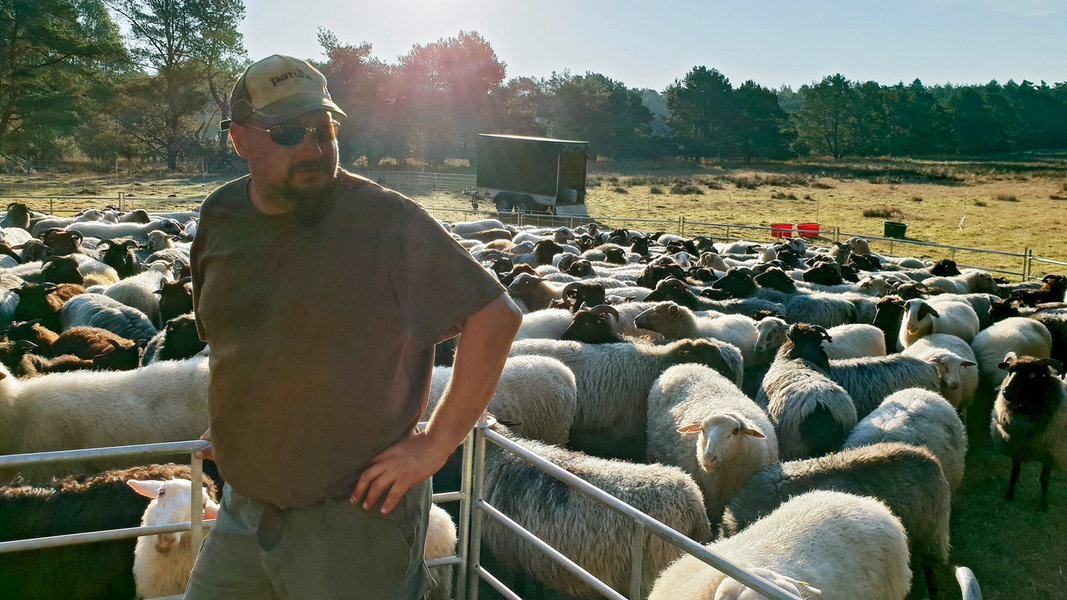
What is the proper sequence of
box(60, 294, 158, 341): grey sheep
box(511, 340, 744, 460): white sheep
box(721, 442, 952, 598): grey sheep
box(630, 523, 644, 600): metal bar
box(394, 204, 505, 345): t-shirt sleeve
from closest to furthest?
box(394, 204, 505, 345): t-shirt sleeve
box(630, 523, 644, 600): metal bar
box(721, 442, 952, 598): grey sheep
box(511, 340, 744, 460): white sheep
box(60, 294, 158, 341): grey sheep

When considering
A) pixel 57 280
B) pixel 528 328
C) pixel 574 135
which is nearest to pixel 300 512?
pixel 528 328

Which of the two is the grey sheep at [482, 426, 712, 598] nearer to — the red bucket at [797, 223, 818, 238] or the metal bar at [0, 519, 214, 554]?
the metal bar at [0, 519, 214, 554]

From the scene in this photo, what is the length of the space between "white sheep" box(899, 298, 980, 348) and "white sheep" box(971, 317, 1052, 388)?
0.23 meters

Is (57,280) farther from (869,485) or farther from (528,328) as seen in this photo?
(869,485)

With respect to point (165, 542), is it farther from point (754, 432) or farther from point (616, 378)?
point (616, 378)

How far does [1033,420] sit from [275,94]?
772 centimetres

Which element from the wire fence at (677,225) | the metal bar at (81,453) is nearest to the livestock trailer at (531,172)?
the wire fence at (677,225)

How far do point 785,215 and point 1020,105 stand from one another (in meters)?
56.3

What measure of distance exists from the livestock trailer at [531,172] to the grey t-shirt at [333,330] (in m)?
30.6

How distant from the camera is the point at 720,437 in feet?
18.6

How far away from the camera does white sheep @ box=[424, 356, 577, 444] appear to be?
6730 mm

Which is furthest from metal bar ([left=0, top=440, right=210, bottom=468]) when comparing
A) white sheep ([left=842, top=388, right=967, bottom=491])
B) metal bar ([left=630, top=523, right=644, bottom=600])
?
white sheep ([left=842, top=388, right=967, bottom=491])

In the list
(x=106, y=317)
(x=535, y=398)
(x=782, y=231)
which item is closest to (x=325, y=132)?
(x=535, y=398)

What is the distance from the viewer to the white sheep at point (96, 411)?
5.62 metres
